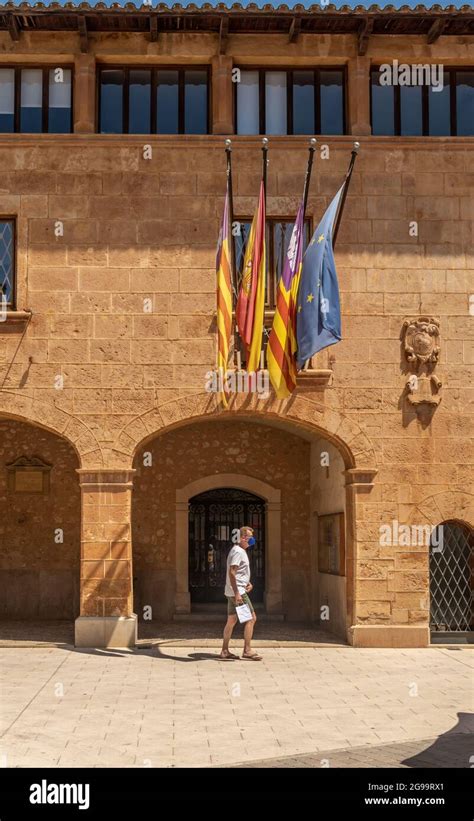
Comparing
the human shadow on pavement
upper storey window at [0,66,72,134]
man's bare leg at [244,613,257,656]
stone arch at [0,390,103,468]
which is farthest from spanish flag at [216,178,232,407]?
the human shadow on pavement

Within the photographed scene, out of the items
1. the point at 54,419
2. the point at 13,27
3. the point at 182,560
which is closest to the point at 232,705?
the point at 54,419

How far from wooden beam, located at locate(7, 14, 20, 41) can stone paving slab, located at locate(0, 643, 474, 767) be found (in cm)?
873

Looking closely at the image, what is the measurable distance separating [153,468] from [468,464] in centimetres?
567

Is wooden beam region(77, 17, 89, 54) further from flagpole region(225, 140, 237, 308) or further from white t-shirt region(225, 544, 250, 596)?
white t-shirt region(225, 544, 250, 596)

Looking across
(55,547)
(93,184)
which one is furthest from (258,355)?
(55,547)

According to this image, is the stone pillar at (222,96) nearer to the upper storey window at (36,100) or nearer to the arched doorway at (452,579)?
the upper storey window at (36,100)

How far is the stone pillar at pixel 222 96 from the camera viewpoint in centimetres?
1566

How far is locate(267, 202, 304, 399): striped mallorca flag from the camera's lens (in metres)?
13.7

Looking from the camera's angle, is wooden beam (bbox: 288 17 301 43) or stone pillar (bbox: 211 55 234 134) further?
stone pillar (bbox: 211 55 234 134)

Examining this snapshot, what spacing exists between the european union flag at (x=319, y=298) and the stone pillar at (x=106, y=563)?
11.3 ft

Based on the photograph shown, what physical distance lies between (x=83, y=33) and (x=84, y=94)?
0.84 metres

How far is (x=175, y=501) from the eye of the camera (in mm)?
18344
